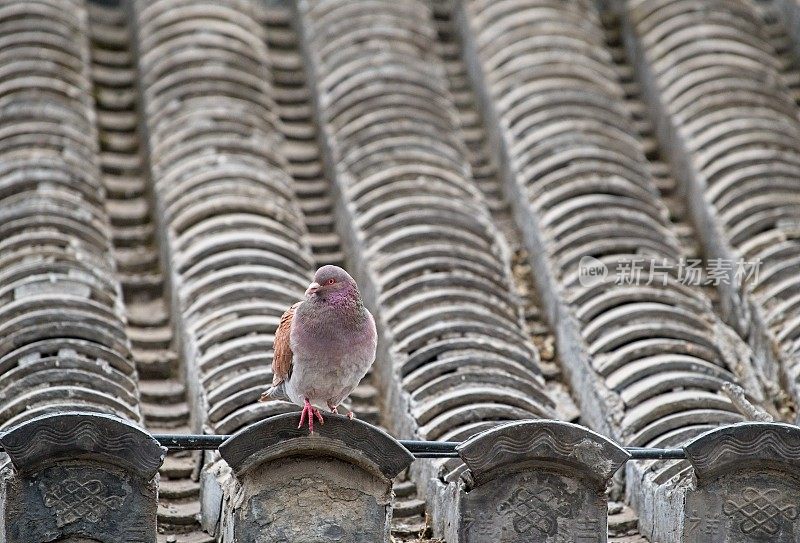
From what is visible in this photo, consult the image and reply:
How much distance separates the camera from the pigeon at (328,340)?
11.1m

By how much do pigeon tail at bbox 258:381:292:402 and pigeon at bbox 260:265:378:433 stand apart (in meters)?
0.23

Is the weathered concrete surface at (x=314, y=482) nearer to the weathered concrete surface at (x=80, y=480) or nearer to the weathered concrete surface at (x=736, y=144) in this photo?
the weathered concrete surface at (x=80, y=480)

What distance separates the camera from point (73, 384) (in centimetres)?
1237

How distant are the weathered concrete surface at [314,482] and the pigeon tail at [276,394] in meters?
0.62

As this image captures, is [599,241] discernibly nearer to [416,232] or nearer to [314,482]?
[416,232]

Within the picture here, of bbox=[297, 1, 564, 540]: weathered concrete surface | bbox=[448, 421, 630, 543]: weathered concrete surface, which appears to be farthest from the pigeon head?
bbox=[297, 1, 564, 540]: weathered concrete surface

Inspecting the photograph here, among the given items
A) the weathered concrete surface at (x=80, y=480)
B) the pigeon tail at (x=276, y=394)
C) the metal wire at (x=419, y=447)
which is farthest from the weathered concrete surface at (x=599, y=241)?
the weathered concrete surface at (x=80, y=480)

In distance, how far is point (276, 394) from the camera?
11.7m

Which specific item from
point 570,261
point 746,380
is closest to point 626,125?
point 570,261

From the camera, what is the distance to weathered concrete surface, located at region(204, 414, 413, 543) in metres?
10.9

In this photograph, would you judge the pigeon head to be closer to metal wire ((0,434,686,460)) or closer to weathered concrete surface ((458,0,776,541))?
metal wire ((0,434,686,460))

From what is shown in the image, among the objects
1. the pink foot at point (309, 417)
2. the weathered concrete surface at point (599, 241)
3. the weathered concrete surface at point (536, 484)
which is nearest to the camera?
the pink foot at point (309, 417)
